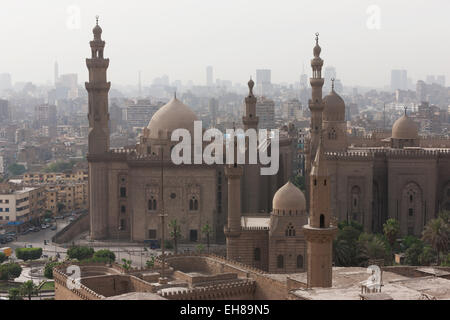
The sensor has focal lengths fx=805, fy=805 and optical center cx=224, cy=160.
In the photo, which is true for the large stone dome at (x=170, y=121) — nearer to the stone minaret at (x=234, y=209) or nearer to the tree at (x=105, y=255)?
the tree at (x=105, y=255)

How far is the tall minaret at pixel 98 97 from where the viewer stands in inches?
1609

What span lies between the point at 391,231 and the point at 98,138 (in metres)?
15.3

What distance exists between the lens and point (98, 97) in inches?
1624

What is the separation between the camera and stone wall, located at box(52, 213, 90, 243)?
41969mm

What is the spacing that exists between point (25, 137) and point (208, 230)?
7874 cm

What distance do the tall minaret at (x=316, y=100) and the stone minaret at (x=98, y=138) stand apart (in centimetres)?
1041

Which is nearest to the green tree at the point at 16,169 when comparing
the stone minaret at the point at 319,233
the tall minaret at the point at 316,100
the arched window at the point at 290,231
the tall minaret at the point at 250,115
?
the tall minaret at the point at 250,115

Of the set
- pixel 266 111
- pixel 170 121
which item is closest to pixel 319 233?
pixel 170 121

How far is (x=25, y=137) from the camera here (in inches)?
4422

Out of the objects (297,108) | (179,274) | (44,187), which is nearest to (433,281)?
(179,274)

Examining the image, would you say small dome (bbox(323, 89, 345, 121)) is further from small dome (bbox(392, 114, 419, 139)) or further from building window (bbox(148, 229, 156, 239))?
building window (bbox(148, 229, 156, 239))

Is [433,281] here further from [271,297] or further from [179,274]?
[179,274]

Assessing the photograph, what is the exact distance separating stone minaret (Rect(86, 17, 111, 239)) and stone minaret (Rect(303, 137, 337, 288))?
21.7m

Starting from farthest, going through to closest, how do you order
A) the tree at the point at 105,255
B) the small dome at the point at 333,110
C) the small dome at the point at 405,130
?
the small dome at the point at 405,130
the small dome at the point at 333,110
the tree at the point at 105,255
